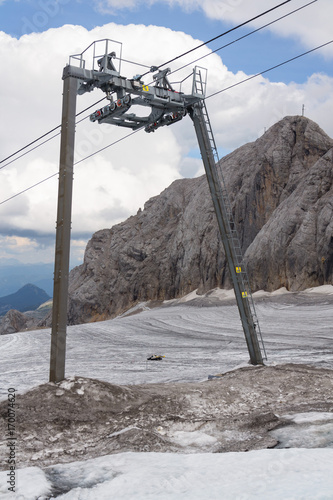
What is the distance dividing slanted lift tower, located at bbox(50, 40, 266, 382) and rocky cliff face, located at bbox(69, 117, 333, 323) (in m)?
33.4

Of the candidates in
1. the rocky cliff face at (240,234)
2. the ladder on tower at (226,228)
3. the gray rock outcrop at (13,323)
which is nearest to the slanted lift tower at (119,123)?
the ladder on tower at (226,228)

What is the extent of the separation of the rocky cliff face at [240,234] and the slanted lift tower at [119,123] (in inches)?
1315

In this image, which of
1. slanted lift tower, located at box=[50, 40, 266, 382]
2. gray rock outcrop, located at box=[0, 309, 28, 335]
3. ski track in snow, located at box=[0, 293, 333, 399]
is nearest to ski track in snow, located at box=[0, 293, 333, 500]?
ski track in snow, located at box=[0, 293, 333, 399]

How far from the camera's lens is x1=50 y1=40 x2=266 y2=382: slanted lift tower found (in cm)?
961

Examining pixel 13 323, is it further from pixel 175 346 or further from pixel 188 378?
pixel 188 378

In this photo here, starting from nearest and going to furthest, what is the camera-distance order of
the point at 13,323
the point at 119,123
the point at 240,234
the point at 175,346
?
the point at 119,123 → the point at 175,346 → the point at 240,234 → the point at 13,323

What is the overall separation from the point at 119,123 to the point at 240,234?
2114 inches

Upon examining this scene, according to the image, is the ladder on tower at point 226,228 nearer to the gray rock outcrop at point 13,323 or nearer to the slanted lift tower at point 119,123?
the slanted lift tower at point 119,123

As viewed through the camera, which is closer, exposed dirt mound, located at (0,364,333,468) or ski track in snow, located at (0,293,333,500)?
ski track in snow, located at (0,293,333,500)

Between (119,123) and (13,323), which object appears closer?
(119,123)

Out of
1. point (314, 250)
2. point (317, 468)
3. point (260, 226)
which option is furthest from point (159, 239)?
point (317, 468)

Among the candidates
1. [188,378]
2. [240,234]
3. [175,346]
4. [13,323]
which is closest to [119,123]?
[188,378]

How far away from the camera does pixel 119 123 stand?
13383 mm

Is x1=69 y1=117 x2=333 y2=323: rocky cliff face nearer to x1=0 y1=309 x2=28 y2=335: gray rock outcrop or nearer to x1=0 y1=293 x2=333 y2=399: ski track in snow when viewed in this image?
x1=0 y1=309 x2=28 y2=335: gray rock outcrop
